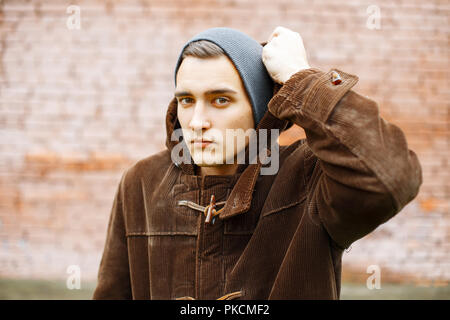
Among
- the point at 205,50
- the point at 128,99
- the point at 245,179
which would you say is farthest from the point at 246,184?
the point at 128,99

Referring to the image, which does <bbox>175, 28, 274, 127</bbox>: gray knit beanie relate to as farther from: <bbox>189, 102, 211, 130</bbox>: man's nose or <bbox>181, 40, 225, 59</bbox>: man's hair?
Answer: <bbox>189, 102, 211, 130</bbox>: man's nose

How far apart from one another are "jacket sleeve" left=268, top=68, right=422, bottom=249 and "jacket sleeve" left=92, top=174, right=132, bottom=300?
932 mm

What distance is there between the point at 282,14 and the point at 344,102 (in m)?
2.96

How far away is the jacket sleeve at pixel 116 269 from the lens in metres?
1.78

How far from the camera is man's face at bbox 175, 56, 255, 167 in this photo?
1451mm

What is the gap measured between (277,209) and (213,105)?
1.44 ft

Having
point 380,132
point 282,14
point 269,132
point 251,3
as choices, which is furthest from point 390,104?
point 380,132

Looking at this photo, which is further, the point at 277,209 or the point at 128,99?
the point at 128,99

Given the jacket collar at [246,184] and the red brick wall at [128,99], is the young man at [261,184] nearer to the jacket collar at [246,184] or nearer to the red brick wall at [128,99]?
the jacket collar at [246,184]

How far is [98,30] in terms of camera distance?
12.9 ft

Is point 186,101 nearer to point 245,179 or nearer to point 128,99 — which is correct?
point 245,179

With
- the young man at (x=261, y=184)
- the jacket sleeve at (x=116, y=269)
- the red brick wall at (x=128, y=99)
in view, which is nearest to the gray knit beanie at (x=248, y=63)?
the young man at (x=261, y=184)

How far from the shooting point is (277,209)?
1474mm

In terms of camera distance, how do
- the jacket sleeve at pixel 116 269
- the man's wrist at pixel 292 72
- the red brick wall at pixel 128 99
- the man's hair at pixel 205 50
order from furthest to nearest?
1. the red brick wall at pixel 128 99
2. the jacket sleeve at pixel 116 269
3. the man's hair at pixel 205 50
4. the man's wrist at pixel 292 72
